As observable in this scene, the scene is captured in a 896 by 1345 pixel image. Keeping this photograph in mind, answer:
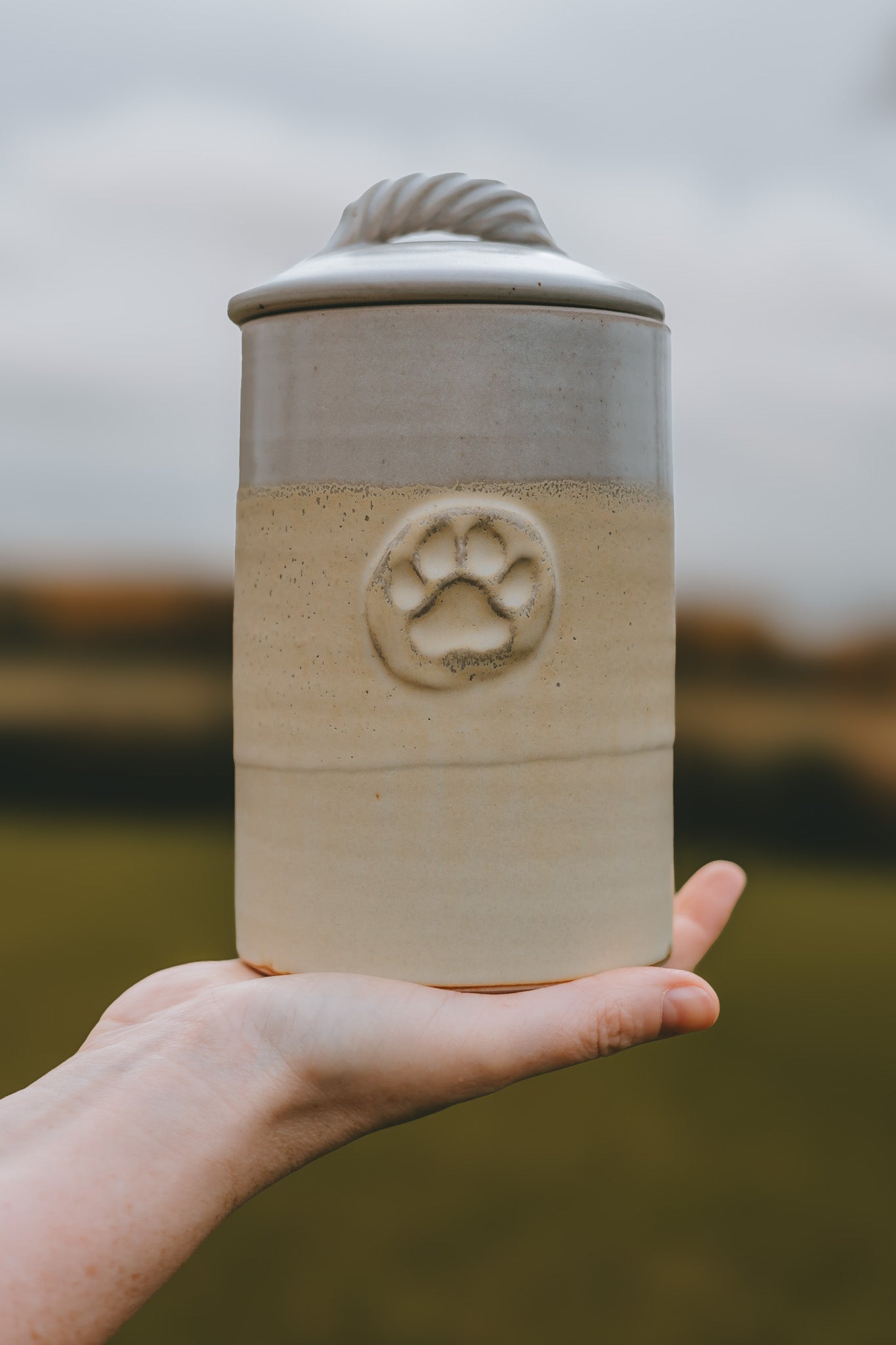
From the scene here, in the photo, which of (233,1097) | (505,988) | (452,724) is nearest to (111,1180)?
(233,1097)

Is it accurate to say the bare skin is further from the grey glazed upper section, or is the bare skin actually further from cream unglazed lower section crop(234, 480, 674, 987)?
the grey glazed upper section

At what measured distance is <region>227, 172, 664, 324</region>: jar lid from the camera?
114 centimetres

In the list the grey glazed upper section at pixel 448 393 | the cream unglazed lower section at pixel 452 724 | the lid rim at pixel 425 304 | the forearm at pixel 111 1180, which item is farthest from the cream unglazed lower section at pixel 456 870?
the lid rim at pixel 425 304

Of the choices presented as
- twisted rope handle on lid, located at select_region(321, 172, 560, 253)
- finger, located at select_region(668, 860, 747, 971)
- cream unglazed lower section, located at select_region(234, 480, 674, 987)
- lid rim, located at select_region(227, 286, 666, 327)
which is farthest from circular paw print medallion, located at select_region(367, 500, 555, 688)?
finger, located at select_region(668, 860, 747, 971)

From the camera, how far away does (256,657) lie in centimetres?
124

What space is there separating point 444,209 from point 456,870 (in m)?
0.60

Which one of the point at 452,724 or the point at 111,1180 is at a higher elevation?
the point at 452,724

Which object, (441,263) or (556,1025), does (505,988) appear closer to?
(556,1025)

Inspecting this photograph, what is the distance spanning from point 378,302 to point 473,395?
113 millimetres

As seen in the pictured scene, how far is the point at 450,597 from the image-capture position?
1.15 m

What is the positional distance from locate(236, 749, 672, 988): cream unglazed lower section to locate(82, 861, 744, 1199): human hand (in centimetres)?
3

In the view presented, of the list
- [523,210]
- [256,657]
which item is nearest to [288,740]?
[256,657]

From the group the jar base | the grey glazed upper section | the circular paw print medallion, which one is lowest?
the jar base

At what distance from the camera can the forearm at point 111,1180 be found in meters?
1.06
